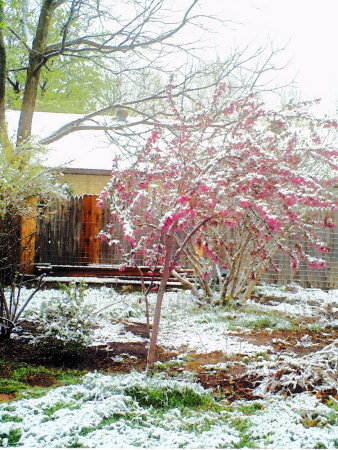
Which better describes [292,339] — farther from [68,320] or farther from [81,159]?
[81,159]

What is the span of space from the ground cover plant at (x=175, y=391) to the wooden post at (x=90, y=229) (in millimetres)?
3824

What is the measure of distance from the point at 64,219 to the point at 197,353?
5.63 m

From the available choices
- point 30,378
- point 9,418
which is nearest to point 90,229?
point 30,378

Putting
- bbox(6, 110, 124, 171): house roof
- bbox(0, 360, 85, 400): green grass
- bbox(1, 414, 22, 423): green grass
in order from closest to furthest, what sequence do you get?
bbox(1, 414, 22, 423): green grass → bbox(0, 360, 85, 400): green grass → bbox(6, 110, 124, 171): house roof

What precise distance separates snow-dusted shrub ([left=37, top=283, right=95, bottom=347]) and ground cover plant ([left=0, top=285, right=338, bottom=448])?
165 millimetres

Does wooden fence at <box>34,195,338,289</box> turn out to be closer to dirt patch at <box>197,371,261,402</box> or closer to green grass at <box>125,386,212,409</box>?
dirt patch at <box>197,371,261,402</box>

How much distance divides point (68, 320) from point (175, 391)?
153cm

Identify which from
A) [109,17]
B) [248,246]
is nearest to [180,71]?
[109,17]

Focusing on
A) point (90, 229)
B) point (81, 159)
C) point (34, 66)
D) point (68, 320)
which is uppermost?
point (34, 66)

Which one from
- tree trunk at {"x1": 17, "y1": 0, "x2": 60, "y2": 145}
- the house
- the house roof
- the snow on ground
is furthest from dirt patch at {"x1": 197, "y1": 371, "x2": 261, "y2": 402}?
the house roof

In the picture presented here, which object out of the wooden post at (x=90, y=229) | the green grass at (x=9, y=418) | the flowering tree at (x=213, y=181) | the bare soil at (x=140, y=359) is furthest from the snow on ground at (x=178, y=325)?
the wooden post at (x=90, y=229)

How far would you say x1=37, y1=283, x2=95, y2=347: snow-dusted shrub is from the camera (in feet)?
13.5

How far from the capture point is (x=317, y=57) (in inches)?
254

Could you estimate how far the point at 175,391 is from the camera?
3078mm
